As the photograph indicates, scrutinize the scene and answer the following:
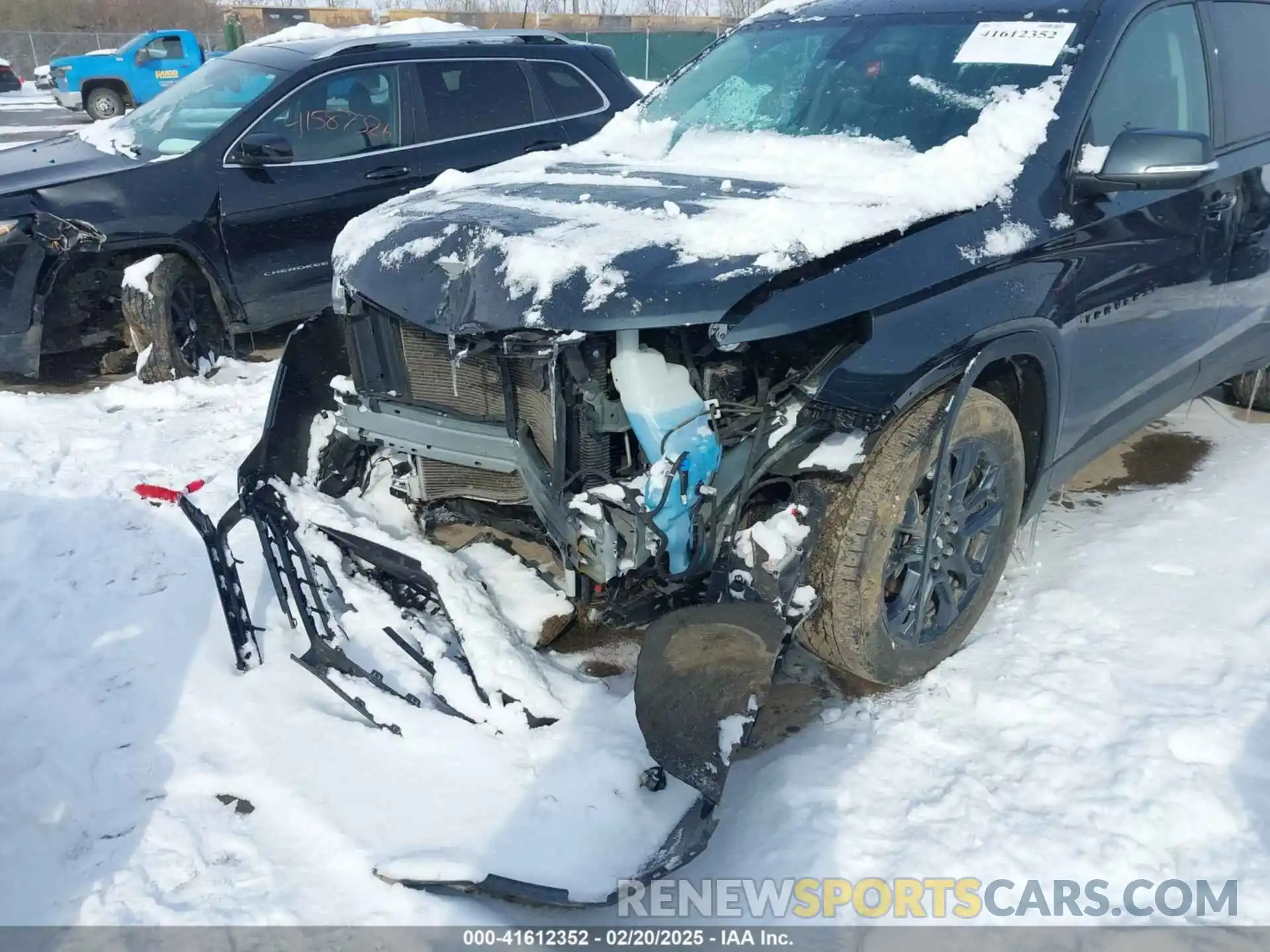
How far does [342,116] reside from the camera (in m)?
5.61

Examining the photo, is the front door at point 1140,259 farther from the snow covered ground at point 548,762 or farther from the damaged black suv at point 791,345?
the snow covered ground at point 548,762

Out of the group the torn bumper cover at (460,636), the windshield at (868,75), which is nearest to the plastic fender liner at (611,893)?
the torn bumper cover at (460,636)

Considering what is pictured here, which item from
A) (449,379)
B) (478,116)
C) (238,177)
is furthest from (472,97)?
(449,379)

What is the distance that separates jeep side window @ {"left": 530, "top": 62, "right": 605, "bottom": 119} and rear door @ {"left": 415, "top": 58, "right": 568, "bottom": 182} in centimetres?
9

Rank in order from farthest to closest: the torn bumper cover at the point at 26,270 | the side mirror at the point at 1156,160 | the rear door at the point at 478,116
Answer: the rear door at the point at 478,116 → the torn bumper cover at the point at 26,270 → the side mirror at the point at 1156,160

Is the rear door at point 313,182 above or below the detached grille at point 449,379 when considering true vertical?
above

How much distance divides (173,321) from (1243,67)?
529cm

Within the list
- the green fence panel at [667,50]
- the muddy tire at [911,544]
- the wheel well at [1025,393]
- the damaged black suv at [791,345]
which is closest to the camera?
the damaged black suv at [791,345]

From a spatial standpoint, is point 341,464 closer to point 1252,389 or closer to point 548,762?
point 548,762

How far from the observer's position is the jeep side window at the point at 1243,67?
3352mm

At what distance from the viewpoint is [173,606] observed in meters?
3.17

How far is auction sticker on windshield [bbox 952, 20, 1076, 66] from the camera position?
9.25 feet

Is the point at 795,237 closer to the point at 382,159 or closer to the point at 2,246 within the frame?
the point at 382,159

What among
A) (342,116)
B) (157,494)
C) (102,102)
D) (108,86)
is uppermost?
(108,86)
